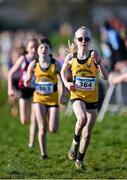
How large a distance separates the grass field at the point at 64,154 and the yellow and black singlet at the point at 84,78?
110 cm

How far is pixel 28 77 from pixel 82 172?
2313 millimetres

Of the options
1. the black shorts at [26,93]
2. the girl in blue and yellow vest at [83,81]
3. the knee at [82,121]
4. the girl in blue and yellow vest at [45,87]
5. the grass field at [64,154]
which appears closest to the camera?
the grass field at [64,154]

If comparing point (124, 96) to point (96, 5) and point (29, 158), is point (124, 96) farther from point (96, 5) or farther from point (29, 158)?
point (96, 5)

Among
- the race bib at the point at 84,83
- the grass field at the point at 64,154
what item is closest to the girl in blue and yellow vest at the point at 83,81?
the race bib at the point at 84,83

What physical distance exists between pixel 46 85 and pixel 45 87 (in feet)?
0.16

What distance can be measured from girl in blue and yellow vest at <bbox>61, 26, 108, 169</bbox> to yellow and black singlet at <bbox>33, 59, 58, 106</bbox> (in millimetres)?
1137

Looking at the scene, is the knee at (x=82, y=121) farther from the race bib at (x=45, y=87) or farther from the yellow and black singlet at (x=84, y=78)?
the race bib at (x=45, y=87)

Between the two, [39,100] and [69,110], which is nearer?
[39,100]

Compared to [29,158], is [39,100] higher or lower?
higher

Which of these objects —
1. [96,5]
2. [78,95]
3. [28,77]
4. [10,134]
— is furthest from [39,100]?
[96,5]

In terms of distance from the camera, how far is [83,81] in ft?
36.3

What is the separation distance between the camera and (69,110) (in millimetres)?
19516

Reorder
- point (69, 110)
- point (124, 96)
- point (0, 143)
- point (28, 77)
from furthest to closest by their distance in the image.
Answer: point (69, 110) < point (124, 96) < point (0, 143) < point (28, 77)

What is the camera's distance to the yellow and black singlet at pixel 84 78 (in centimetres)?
1105
